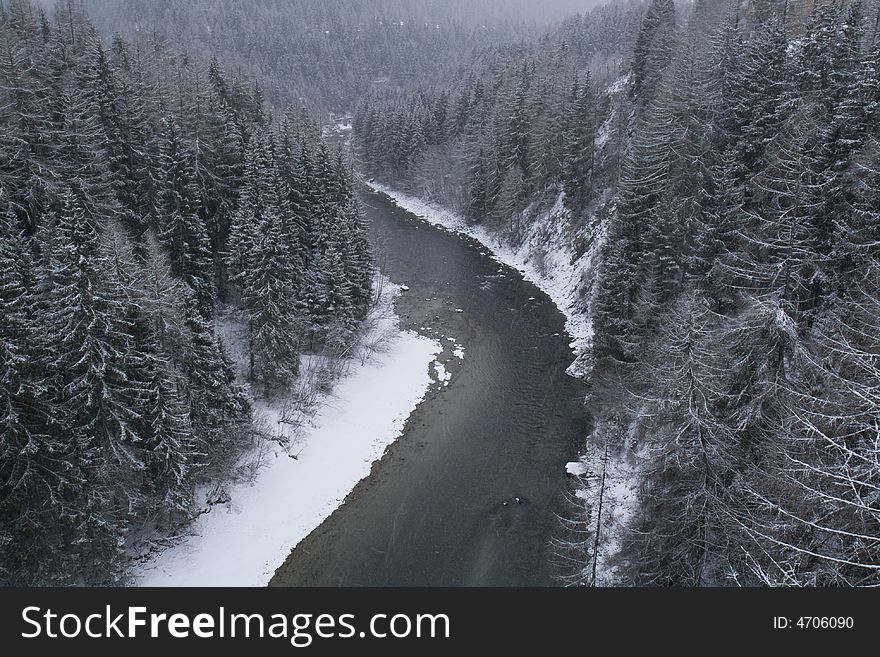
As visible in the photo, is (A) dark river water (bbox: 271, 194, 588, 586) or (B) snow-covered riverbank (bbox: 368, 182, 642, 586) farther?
(A) dark river water (bbox: 271, 194, 588, 586)

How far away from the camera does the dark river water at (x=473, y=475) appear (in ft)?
90.1

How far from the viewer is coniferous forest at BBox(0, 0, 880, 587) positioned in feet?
61.0

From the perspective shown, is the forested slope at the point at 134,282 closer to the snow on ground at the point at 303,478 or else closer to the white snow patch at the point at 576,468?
the snow on ground at the point at 303,478

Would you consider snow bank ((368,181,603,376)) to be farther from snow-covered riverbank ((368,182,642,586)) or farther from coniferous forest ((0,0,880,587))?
coniferous forest ((0,0,880,587))

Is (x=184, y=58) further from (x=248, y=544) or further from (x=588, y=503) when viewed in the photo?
(x=588, y=503)

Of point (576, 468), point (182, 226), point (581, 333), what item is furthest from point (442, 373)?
point (182, 226)

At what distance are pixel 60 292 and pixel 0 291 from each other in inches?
105

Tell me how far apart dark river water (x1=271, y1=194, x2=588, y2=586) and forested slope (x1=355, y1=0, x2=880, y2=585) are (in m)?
2.96

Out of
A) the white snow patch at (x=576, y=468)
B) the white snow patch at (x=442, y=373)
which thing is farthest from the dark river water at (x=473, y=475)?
the white snow patch at (x=442, y=373)

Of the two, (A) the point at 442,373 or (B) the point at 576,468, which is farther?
(A) the point at 442,373

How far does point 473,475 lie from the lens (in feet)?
110

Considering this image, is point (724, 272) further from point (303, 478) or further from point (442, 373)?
point (303, 478)

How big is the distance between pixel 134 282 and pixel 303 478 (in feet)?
48.6

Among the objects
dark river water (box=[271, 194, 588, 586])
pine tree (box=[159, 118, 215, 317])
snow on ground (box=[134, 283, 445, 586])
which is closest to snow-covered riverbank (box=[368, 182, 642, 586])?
dark river water (box=[271, 194, 588, 586])
